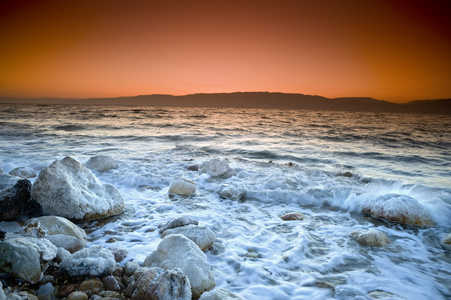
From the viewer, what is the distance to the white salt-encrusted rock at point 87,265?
2.35m

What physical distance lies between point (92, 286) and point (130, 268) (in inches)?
14.9

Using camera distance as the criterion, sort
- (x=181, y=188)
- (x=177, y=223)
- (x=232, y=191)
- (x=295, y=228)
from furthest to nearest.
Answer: (x=181, y=188) → (x=232, y=191) → (x=295, y=228) → (x=177, y=223)

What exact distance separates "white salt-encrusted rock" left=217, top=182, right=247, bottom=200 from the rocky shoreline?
1.29 meters

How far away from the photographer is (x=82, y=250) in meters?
2.56

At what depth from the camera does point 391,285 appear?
106 inches

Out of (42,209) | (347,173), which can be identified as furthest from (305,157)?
(42,209)

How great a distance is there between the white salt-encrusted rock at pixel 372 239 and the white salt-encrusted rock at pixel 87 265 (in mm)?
3097

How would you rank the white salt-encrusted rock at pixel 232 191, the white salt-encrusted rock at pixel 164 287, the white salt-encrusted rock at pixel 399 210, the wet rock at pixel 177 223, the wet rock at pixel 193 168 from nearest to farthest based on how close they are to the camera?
the white salt-encrusted rock at pixel 164 287 → the wet rock at pixel 177 223 → the white salt-encrusted rock at pixel 399 210 → the white salt-encrusted rock at pixel 232 191 → the wet rock at pixel 193 168

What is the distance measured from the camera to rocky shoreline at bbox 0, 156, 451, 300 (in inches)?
85.8

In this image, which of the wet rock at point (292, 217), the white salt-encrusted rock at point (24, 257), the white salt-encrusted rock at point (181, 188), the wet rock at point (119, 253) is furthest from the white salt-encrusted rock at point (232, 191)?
the white salt-encrusted rock at point (24, 257)

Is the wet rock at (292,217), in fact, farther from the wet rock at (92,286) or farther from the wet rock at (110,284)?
the wet rock at (92,286)

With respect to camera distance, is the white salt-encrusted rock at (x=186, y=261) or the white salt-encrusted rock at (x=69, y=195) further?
the white salt-encrusted rock at (x=69, y=195)

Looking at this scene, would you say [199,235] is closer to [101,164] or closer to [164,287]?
[164,287]

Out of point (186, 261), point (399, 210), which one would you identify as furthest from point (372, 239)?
point (186, 261)
